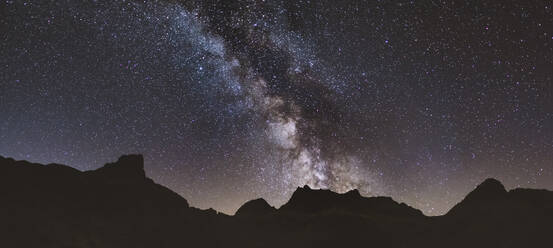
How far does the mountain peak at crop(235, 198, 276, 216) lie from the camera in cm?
6550

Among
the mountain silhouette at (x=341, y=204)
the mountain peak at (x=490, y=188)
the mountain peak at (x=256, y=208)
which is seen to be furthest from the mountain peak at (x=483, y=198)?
the mountain peak at (x=256, y=208)

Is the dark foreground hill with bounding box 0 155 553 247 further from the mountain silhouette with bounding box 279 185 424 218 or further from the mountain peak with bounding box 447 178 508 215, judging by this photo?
the mountain silhouette with bounding box 279 185 424 218

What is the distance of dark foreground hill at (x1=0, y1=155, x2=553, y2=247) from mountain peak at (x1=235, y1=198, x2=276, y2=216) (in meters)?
1.51

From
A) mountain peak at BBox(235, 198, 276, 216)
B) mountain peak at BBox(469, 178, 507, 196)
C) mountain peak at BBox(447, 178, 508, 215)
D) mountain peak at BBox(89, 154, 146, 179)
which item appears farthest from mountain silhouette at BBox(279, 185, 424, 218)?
mountain peak at BBox(89, 154, 146, 179)

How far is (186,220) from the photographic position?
45.1 metres

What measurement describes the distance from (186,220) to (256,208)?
23928 mm

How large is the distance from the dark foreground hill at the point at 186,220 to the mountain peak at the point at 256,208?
1509 mm

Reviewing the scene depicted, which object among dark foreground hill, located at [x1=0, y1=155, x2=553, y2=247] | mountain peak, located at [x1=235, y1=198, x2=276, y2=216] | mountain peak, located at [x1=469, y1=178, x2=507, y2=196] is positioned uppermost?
mountain peak, located at [x1=469, y1=178, x2=507, y2=196]

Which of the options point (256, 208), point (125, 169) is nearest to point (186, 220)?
point (125, 169)

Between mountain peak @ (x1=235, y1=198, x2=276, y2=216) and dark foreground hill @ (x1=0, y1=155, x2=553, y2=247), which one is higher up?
mountain peak @ (x1=235, y1=198, x2=276, y2=216)

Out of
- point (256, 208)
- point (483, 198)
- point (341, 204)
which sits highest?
point (341, 204)

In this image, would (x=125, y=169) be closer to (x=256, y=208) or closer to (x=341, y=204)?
(x=256, y=208)

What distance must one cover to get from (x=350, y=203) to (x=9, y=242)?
186ft

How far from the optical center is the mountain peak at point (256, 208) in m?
65.5
